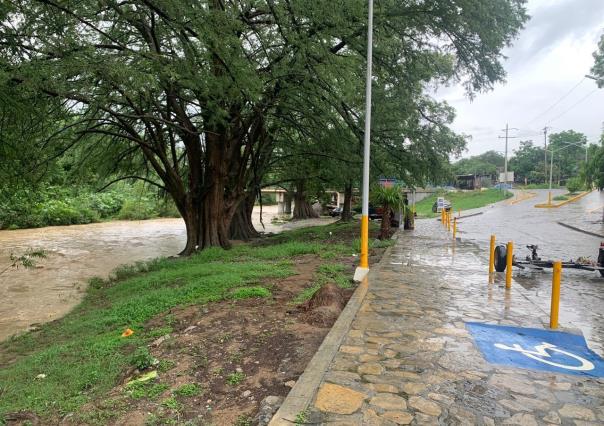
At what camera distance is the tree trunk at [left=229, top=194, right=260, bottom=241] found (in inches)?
808

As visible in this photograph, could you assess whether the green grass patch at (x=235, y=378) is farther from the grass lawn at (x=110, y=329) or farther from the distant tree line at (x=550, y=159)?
the distant tree line at (x=550, y=159)

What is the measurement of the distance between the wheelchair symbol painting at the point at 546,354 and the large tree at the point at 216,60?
7.33 meters

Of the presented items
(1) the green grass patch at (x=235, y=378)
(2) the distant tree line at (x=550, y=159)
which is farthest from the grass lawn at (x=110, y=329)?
(2) the distant tree line at (x=550, y=159)

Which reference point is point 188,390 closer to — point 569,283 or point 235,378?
point 235,378

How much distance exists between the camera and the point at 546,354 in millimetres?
5301

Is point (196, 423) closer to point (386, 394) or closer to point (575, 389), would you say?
point (386, 394)

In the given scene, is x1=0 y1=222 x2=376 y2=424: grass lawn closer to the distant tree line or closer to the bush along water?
the bush along water

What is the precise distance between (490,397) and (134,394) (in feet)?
11.0

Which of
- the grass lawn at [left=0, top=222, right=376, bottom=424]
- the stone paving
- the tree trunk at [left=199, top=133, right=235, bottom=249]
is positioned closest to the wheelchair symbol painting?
the stone paving

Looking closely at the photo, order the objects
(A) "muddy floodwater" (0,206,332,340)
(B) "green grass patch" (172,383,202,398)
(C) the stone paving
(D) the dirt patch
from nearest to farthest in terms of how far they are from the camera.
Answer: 1. (C) the stone paving
2. (D) the dirt patch
3. (B) "green grass patch" (172,383,202,398)
4. (A) "muddy floodwater" (0,206,332,340)

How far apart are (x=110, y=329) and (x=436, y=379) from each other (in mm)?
5301

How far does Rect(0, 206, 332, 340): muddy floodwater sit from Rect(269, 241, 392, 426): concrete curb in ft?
22.6

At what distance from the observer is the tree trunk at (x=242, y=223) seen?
20.5m

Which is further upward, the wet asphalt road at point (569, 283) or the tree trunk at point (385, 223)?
the tree trunk at point (385, 223)
